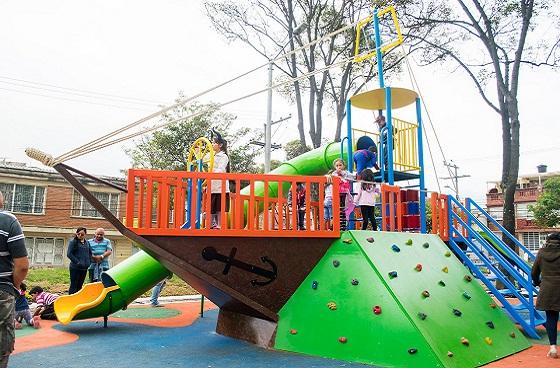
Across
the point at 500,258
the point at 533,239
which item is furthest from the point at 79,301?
the point at 533,239

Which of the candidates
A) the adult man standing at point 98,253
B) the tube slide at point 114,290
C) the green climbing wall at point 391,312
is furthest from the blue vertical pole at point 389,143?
the adult man standing at point 98,253

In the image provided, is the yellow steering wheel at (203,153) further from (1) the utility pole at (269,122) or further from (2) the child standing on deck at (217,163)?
(1) the utility pole at (269,122)

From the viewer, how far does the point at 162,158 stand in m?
23.4

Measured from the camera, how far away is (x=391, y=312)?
5.79 m

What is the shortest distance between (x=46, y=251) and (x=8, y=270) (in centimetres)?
2475

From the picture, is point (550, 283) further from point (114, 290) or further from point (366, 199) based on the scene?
point (114, 290)

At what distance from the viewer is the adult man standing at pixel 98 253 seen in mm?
9797

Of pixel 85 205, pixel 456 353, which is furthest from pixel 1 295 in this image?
pixel 85 205

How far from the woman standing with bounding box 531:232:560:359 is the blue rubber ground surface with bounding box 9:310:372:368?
261 cm

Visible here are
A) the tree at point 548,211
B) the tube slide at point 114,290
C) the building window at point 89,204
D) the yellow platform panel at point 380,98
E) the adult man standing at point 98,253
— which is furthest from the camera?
the tree at point 548,211

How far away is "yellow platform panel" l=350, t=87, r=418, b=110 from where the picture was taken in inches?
334

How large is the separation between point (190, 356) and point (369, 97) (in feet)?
18.5

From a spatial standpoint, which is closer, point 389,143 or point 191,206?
point 191,206

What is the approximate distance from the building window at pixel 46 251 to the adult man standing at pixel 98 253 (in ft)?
58.8
